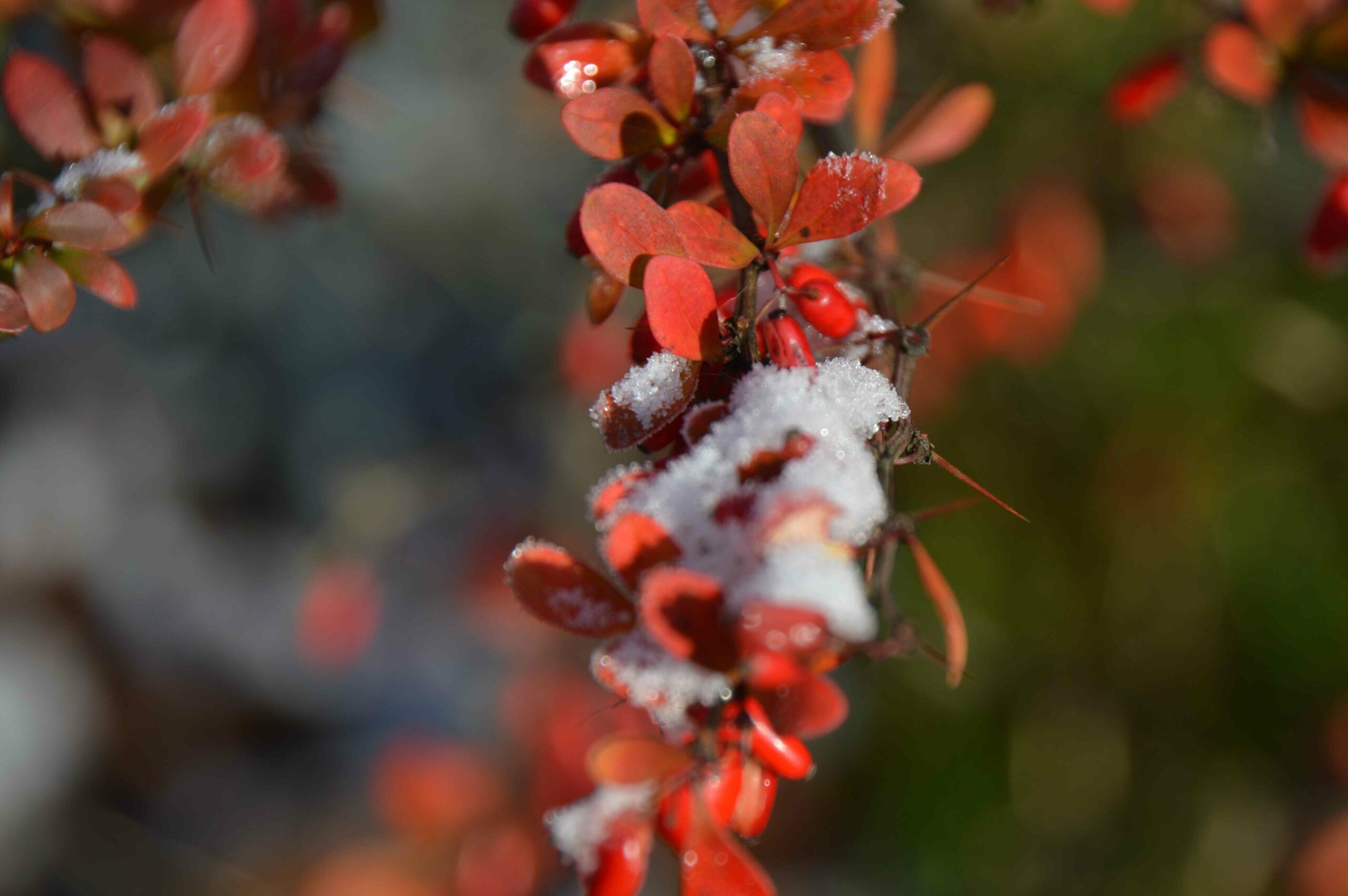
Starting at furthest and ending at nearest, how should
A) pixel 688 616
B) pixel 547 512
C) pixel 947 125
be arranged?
pixel 547 512 → pixel 947 125 → pixel 688 616

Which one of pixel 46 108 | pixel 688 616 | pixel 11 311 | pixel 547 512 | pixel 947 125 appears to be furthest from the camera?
pixel 547 512

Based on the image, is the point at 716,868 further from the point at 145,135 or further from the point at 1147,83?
the point at 1147,83

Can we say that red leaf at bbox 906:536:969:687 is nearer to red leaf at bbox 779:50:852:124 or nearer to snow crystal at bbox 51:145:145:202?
red leaf at bbox 779:50:852:124

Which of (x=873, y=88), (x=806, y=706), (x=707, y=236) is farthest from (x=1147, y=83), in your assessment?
(x=806, y=706)

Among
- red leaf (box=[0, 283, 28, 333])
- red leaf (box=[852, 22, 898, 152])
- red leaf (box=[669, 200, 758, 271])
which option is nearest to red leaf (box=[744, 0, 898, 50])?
red leaf (box=[669, 200, 758, 271])

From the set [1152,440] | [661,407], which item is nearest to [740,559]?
[661,407]

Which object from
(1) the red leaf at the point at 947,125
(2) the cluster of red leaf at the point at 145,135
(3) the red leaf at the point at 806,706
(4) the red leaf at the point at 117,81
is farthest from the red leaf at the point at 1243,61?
(4) the red leaf at the point at 117,81
